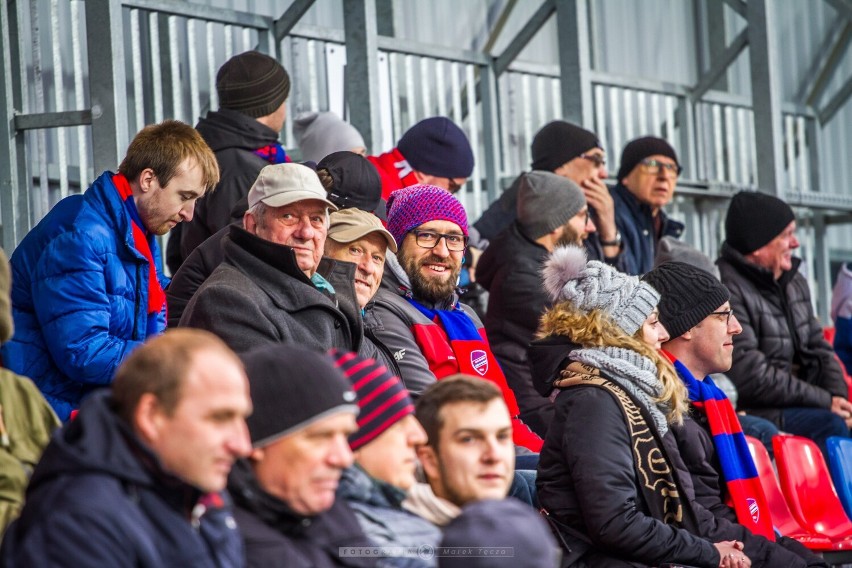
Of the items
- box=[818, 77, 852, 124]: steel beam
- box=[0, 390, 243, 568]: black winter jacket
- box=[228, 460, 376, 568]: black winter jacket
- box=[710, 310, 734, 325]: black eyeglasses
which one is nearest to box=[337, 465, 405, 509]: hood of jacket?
box=[228, 460, 376, 568]: black winter jacket

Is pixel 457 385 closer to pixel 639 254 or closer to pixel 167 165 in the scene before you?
pixel 167 165

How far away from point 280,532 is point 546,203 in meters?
3.30

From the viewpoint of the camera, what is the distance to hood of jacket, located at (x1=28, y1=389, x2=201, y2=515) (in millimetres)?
2193

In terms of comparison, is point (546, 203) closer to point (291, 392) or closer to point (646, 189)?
point (646, 189)

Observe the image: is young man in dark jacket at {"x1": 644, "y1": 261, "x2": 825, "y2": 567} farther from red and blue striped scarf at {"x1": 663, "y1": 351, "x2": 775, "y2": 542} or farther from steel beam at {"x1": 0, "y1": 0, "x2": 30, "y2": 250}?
steel beam at {"x1": 0, "y1": 0, "x2": 30, "y2": 250}

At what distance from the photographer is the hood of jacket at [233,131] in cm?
505

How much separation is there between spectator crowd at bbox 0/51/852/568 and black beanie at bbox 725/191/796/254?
1.0 inches

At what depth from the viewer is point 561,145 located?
6.50 m

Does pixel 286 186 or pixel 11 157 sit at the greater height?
pixel 11 157

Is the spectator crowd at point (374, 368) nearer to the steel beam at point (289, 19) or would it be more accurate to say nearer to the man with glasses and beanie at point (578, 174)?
the man with glasses and beanie at point (578, 174)

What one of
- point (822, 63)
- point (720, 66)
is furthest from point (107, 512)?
point (822, 63)

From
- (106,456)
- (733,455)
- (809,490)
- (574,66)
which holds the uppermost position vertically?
(574,66)

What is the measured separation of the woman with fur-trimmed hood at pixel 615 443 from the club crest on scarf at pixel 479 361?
36cm

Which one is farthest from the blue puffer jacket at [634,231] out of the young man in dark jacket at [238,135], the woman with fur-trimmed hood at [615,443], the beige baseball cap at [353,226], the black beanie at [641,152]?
the beige baseball cap at [353,226]
